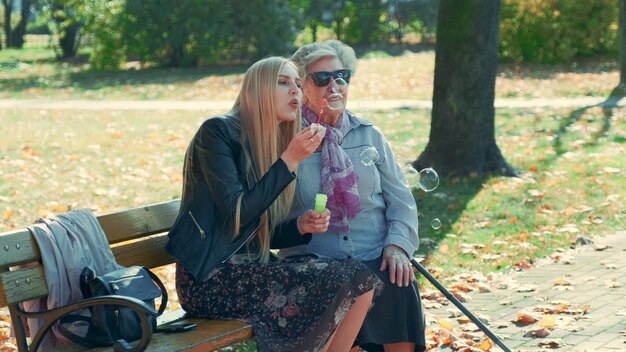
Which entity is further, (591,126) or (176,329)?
(591,126)

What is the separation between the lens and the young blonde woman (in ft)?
14.0

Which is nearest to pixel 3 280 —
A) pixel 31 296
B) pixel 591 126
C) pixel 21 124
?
pixel 31 296

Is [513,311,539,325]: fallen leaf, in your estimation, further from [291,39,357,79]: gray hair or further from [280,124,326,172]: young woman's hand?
[280,124,326,172]: young woman's hand

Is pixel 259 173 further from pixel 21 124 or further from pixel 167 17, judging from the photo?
pixel 167 17

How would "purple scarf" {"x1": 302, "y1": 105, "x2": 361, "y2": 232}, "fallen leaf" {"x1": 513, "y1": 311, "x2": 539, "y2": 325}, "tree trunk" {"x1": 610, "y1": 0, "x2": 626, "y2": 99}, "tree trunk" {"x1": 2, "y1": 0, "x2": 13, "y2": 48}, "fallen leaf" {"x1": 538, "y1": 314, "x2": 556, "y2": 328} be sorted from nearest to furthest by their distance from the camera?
"purple scarf" {"x1": 302, "y1": 105, "x2": 361, "y2": 232} → "fallen leaf" {"x1": 538, "y1": 314, "x2": 556, "y2": 328} → "fallen leaf" {"x1": 513, "y1": 311, "x2": 539, "y2": 325} → "tree trunk" {"x1": 610, "y1": 0, "x2": 626, "y2": 99} → "tree trunk" {"x1": 2, "y1": 0, "x2": 13, "y2": 48}

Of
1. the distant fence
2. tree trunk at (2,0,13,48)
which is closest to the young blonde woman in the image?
tree trunk at (2,0,13,48)

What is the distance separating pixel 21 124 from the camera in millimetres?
14750

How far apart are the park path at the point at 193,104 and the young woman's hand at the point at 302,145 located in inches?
399

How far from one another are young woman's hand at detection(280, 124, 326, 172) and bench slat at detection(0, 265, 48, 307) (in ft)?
3.40

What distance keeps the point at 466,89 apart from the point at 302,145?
232 inches

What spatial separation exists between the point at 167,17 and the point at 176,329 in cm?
2003

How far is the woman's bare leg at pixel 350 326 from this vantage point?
14.1 ft

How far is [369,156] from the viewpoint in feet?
15.4

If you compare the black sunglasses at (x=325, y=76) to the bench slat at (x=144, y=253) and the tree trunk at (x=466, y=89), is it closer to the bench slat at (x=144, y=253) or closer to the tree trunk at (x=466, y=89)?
the bench slat at (x=144, y=253)
